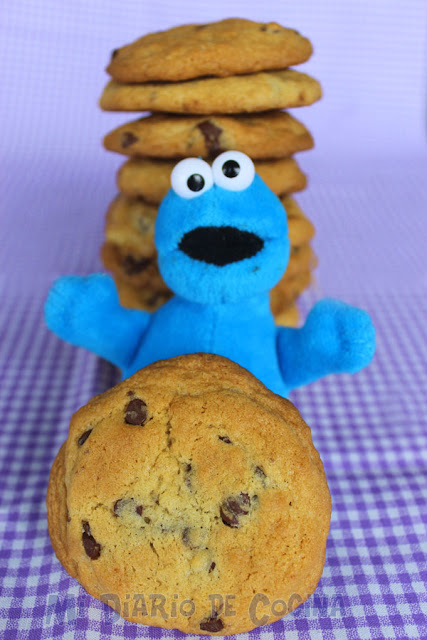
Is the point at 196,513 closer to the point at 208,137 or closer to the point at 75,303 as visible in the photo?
the point at 75,303

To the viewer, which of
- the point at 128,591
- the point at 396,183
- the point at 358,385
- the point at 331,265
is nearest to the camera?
the point at 128,591

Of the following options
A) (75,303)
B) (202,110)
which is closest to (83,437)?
(75,303)

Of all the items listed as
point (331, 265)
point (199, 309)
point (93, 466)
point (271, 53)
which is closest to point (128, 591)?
point (93, 466)

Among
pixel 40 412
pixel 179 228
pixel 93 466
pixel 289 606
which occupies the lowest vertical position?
pixel 40 412

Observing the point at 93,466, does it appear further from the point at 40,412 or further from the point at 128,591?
the point at 40,412

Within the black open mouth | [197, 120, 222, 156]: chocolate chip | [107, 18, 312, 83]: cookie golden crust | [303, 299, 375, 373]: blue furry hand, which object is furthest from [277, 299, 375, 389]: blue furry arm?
[107, 18, 312, 83]: cookie golden crust

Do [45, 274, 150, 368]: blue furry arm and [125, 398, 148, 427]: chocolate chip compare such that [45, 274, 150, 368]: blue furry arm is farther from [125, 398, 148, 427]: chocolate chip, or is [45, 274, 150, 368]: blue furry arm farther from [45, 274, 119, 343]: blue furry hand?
[125, 398, 148, 427]: chocolate chip
